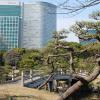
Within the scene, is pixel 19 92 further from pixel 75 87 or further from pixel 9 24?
pixel 9 24

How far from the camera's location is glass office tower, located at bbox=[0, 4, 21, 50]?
96000 mm

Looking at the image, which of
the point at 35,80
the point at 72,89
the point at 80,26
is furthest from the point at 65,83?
the point at 72,89

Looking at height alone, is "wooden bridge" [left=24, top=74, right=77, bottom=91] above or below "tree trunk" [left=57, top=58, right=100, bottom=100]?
below

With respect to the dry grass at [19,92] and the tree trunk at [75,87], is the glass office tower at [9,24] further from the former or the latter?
the tree trunk at [75,87]

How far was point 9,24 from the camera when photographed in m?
103

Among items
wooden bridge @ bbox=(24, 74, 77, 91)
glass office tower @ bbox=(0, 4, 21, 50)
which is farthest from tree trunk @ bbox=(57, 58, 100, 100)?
glass office tower @ bbox=(0, 4, 21, 50)

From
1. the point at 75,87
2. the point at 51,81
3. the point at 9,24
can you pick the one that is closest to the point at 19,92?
the point at 51,81

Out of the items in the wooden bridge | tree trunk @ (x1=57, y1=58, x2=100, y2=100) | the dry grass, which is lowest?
the wooden bridge

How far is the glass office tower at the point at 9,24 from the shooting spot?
9600 centimetres

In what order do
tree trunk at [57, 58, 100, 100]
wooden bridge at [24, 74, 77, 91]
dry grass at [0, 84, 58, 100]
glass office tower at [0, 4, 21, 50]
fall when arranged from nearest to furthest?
1. tree trunk at [57, 58, 100, 100]
2. dry grass at [0, 84, 58, 100]
3. wooden bridge at [24, 74, 77, 91]
4. glass office tower at [0, 4, 21, 50]

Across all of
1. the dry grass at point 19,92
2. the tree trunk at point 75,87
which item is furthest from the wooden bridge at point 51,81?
the tree trunk at point 75,87

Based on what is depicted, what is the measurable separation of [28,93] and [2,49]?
116 ft

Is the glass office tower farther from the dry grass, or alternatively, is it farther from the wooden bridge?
the dry grass

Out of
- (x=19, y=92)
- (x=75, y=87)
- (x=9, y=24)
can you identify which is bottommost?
(x=19, y=92)
